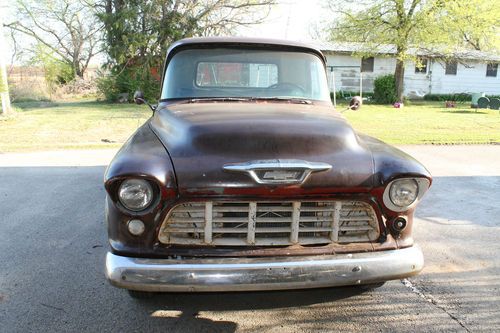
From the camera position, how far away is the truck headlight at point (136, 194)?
2.41 meters

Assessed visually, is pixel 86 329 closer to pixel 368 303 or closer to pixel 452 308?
pixel 368 303

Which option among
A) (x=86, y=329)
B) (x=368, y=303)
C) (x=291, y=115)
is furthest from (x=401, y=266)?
(x=86, y=329)

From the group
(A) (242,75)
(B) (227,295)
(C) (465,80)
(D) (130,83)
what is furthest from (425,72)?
(B) (227,295)

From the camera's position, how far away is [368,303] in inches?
125

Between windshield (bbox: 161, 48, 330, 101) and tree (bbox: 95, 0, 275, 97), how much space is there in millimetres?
17198

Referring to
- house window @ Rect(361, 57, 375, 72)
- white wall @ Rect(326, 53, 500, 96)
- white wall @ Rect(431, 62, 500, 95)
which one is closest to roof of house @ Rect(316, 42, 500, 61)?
white wall @ Rect(326, 53, 500, 96)

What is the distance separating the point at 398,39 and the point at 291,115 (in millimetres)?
20081

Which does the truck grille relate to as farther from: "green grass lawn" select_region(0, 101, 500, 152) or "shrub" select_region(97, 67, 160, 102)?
"shrub" select_region(97, 67, 160, 102)

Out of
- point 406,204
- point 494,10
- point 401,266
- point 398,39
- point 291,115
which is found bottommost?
point 401,266

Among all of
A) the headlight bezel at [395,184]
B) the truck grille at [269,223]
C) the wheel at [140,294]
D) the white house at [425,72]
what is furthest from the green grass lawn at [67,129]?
the white house at [425,72]

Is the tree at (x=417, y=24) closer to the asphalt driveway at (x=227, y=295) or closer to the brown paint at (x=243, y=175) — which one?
the asphalt driveway at (x=227, y=295)

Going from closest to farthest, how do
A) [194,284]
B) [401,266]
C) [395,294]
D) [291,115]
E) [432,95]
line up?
[194,284] → [401,266] → [291,115] → [395,294] → [432,95]

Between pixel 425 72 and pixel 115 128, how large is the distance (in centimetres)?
2293

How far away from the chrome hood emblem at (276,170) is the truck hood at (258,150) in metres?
0.03
